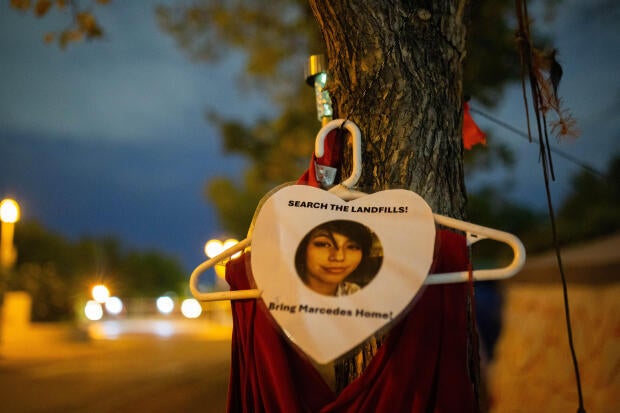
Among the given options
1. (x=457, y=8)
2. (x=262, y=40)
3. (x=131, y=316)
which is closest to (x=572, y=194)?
(x=262, y=40)

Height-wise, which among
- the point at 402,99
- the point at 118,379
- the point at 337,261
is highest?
the point at 402,99

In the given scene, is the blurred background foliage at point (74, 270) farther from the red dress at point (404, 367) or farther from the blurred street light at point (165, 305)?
the red dress at point (404, 367)

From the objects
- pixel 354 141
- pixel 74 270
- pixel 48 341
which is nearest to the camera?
pixel 354 141

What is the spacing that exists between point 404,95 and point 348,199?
422 mm

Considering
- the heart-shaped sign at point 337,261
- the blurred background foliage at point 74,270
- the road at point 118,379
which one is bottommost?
the road at point 118,379

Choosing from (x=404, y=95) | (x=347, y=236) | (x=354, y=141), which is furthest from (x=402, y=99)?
(x=347, y=236)

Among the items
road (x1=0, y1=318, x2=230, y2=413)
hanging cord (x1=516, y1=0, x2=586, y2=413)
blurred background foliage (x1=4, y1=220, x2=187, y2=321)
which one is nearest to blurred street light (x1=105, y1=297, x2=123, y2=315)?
blurred background foliage (x1=4, y1=220, x2=187, y2=321)

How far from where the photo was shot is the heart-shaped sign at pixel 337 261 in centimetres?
128

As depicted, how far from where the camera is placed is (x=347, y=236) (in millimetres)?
1362

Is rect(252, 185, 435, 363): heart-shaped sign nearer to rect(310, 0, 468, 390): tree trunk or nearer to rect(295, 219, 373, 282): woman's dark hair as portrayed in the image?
rect(295, 219, 373, 282): woman's dark hair

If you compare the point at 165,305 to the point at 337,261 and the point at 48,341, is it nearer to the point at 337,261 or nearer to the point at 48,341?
the point at 48,341

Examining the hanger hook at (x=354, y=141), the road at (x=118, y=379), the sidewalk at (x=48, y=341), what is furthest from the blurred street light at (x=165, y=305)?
the hanger hook at (x=354, y=141)

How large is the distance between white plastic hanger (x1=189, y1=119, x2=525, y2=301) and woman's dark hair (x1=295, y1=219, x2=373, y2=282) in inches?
4.3

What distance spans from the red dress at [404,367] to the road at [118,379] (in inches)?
219
